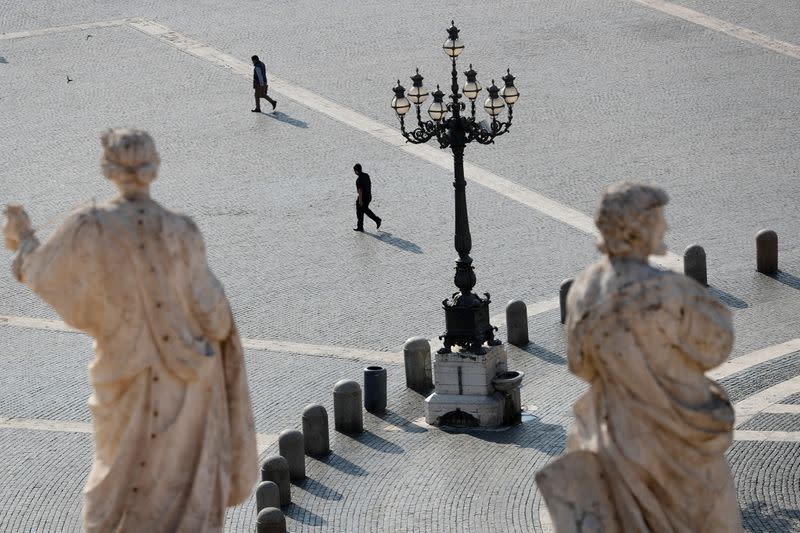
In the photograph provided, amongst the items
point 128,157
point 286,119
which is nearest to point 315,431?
point 128,157

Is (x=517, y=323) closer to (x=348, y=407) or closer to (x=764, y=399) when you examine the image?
(x=348, y=407)

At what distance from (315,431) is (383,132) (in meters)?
14.1

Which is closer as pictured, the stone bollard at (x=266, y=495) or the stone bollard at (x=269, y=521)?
the stone bollard at (x=269, y=521)

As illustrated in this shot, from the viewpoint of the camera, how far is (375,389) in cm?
2019

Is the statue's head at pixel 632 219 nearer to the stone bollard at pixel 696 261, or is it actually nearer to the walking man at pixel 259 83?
the stone bollard at pixel 696 261

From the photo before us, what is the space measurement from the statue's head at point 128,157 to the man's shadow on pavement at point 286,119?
25.5 m

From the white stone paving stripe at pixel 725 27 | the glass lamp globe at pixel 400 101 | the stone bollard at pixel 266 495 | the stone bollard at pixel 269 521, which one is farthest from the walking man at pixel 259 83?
the stone bollard at pixel 269 521

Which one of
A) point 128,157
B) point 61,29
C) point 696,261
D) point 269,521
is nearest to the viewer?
point 128,157

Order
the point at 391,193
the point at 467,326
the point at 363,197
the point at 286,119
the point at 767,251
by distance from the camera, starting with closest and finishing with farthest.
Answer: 1. the point at 467,326
2. the point at 767,251
3. the point at 363,197
4. the point at 391,193
5. the point at 286,119

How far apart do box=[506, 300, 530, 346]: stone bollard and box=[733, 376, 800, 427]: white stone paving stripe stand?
3.43 m

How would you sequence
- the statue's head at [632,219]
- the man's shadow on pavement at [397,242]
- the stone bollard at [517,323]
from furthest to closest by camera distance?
the man's shadow on pavement at [397,242]
the stone bollard at [517,323]
the statue's head at [632,219]

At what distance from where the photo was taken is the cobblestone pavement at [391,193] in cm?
1830

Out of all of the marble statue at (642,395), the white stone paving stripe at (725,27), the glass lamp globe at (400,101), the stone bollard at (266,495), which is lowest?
the white stone paving stripe at (725,27)

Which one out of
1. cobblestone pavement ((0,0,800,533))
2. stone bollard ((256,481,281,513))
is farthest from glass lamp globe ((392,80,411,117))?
stone bollard ((256,481,281,513))
